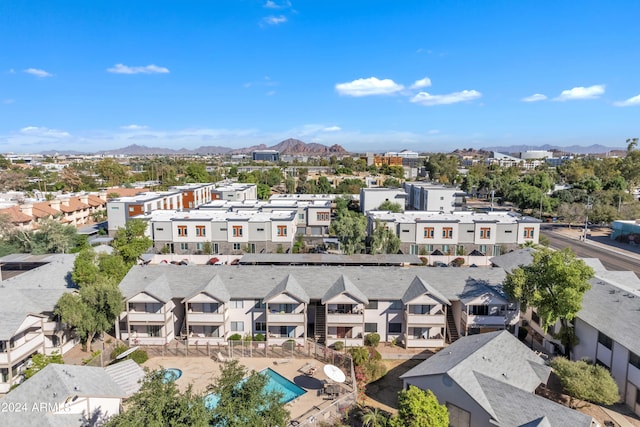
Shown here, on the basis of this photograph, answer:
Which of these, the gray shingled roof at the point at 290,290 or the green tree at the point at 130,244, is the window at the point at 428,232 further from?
the green tree at the point at 130,244

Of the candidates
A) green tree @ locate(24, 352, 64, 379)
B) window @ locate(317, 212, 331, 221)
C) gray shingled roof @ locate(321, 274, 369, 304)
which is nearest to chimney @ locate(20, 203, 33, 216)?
window @ locate(317, 212, 331, 221)

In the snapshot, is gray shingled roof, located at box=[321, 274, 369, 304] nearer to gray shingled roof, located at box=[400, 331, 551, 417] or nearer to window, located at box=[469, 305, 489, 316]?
gray shingled roof, located at box=[400, 331, 551, 417]

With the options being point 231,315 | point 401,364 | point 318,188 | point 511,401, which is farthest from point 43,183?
point 511,401

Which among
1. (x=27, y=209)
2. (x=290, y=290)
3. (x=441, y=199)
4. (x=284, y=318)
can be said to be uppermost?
(x=441, y=199)

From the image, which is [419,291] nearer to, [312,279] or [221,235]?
[312,279]

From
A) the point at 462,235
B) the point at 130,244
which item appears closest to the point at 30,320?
the point at 130,244

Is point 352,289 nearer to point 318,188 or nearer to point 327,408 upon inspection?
point 327,408
